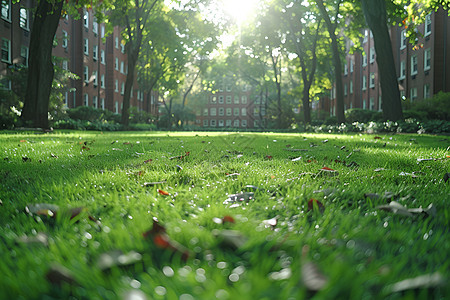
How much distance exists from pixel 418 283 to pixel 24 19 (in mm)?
29669

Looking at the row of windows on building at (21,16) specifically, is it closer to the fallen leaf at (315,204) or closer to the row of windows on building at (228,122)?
the fallen leaf at (315,204)

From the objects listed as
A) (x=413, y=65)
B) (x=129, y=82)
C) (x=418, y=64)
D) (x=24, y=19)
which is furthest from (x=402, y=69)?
(x=24, y=19)

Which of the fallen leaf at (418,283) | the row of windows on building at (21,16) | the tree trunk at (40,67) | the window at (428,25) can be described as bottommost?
the fallen leaf at (418,283)

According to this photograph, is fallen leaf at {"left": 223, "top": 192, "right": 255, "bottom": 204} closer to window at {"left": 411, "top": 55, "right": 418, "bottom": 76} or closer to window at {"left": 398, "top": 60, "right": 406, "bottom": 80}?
window at {"left": 411, "top": 55, "right": 418, "bottom": 76}

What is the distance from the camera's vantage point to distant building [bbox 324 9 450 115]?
91.3ft

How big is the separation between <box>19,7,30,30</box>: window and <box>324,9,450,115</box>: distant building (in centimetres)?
2283

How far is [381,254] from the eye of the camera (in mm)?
1368

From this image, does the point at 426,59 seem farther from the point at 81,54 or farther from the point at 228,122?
the point at 228,122

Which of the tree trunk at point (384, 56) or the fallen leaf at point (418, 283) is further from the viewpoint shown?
the tree trunk at point (384, 56)

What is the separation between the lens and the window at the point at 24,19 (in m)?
25.2

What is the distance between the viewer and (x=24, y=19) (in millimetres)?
25641

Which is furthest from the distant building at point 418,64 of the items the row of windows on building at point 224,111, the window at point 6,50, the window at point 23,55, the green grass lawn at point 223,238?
the row of windows on building at point 224,111

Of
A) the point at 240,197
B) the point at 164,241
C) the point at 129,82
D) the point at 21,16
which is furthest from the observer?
the point at 21,16

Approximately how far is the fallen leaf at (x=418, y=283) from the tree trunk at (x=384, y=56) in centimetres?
1371
